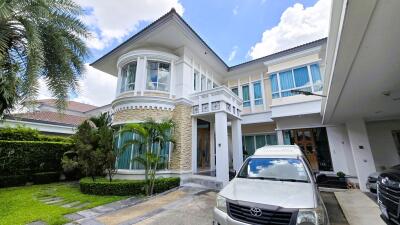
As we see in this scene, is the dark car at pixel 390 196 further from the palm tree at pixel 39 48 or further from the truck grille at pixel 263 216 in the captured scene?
the palm tree at pixel 39 48

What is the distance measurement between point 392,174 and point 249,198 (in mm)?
3351

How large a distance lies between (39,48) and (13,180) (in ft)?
29.9

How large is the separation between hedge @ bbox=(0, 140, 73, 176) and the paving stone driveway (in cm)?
782

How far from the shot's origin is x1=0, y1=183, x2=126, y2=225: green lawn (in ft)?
Answer: 17.9

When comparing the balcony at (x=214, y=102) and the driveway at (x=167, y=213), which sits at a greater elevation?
the balcony at (x=214, y=102)

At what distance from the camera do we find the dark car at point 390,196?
3.69m

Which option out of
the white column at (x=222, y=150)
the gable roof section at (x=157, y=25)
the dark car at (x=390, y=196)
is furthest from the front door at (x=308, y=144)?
the dark car at (x=390, y=196)

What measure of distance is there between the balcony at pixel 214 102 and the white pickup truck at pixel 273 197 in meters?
5.84

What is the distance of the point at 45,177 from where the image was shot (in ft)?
37.9

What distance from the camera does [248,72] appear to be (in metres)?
15.6

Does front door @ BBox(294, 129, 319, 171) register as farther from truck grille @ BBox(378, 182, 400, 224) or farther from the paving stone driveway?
truck grille @ BBox(378, 182, 400, 224)

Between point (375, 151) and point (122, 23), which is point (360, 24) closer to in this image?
point (122, 23)

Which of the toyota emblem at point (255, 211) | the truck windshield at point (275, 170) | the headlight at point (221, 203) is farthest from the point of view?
the truck windshield at point (275, 170)

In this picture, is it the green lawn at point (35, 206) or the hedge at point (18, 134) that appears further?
the hedge at point (18, 134)
